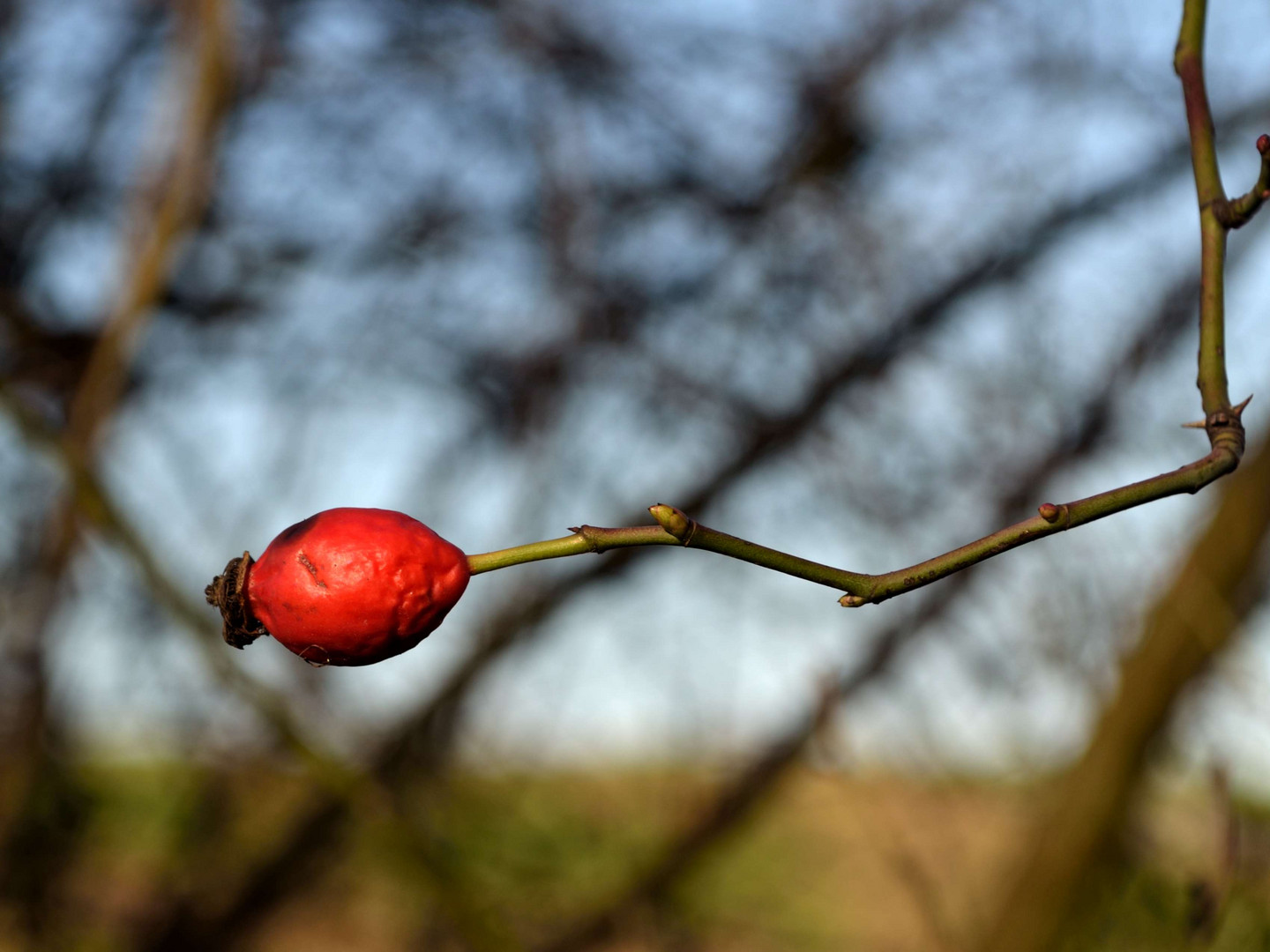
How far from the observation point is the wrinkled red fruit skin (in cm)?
74

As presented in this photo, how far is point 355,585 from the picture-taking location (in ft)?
2.43

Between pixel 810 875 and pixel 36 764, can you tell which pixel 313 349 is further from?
pixel 810 875

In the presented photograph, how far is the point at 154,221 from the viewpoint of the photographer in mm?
2783

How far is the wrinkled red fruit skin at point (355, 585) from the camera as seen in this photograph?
74 centimetres

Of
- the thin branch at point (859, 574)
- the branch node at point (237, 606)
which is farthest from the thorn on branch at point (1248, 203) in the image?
the branch node at point (237, 606)

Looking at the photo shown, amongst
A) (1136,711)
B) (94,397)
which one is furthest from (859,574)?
(1136,711)

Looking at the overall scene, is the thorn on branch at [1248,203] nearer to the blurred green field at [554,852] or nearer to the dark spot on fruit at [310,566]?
the dark spot on fruit at [310,566]

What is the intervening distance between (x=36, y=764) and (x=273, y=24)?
84.3 inches

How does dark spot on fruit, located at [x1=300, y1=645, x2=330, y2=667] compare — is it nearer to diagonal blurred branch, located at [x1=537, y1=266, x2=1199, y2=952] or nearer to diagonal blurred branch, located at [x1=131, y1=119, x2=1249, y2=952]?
diagonal blurred branch, located at [x1=131, y1=119, x2=1249, y2=952]

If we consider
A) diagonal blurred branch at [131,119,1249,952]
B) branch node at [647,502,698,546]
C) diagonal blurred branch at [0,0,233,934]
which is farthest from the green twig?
diagonal blurred branch at [131,119,1249,952]

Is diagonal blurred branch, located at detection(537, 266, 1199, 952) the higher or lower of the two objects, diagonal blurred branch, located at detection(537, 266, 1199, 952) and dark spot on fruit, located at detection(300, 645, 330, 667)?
the higher

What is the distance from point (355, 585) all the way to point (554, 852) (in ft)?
11.7

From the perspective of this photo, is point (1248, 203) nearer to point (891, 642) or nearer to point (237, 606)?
point (237, 606)

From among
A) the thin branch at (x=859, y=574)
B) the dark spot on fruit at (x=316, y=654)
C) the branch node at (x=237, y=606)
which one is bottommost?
the dark spot on fruit at (x=316, y=654)
